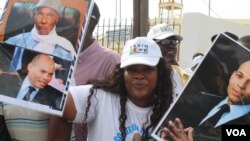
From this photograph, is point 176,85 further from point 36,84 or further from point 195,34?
point 195,34

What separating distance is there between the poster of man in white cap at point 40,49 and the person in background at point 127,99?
6.4 inches

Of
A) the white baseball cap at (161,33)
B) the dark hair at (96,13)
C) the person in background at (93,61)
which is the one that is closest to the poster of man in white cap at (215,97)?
the person in background at (93,61)

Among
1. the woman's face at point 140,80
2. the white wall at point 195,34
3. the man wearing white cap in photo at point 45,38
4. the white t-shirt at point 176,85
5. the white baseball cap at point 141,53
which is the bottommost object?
the white wall at point 195,34

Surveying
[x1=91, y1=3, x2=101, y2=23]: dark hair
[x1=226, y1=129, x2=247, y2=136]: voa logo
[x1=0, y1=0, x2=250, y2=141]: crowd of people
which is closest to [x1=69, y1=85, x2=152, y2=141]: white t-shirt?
[x1=0, y1=0, x2=250, y2=141]: crowd of people

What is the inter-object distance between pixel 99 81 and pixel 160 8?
1745 centimetres

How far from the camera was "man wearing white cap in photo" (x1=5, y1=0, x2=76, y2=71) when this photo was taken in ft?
7.19

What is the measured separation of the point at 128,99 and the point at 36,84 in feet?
1.68

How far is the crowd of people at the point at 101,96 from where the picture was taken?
214cm

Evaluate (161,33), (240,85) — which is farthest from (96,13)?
(240,85)

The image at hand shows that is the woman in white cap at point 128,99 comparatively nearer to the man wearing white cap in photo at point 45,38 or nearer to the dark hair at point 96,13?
the man wearing white cap in photo at point 45,38

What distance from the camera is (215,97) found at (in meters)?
2.13

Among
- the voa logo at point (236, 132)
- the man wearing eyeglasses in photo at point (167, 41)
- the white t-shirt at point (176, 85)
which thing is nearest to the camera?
the voa logo at point (236, 132)

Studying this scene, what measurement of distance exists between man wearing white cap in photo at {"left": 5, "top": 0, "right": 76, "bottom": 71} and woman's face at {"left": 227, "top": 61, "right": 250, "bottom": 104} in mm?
772

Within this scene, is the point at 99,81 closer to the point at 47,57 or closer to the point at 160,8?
the point at 47,57
